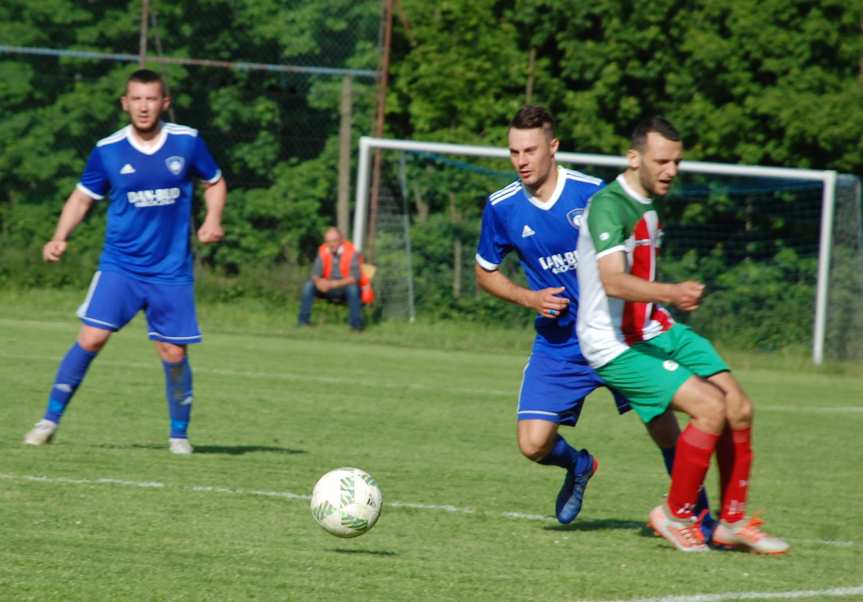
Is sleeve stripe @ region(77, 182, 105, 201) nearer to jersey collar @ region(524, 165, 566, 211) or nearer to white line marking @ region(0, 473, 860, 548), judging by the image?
white line marking @ region(0, 473, 860, 548)

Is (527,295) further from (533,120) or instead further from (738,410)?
(738,410)

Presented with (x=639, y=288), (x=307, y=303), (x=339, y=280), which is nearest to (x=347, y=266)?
(x=339, y=280)

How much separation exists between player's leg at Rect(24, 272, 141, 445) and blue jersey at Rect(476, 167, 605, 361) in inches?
92.7

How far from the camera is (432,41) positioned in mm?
24219

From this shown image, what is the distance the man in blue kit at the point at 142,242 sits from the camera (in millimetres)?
7945

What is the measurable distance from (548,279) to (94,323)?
2.77m

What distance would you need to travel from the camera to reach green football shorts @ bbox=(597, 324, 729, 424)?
5.79 meters

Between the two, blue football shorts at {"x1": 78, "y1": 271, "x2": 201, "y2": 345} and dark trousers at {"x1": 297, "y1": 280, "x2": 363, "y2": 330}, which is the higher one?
blue football shorts at {"x1": 78, "y1": 271, "x2": 201, "y2": 345}

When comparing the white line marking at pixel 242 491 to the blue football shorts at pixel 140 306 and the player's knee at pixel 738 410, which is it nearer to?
the player's knee at pixel 738 410

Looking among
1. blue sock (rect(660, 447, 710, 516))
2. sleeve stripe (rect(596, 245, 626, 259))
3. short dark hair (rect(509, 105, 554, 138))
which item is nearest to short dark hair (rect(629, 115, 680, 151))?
sleeve stripe (rect(596, 245, 626, 259))

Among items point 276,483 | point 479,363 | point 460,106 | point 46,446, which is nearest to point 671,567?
point 276,483

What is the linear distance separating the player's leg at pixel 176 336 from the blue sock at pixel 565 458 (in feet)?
7.79

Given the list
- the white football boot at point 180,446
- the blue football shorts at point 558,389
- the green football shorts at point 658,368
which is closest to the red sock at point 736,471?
the green football shorts at point 658,368

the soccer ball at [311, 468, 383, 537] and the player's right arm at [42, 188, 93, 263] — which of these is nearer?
the soccer ball at [311, 468, 383, 537]
